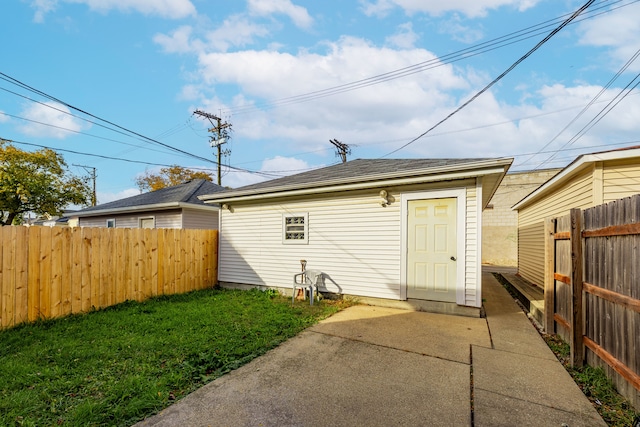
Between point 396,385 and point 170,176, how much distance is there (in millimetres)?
28061

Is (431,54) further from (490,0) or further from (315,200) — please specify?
(315,200)

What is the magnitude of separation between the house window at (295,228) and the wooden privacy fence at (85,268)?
8.29ft

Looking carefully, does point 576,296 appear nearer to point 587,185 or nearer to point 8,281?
point 587,185

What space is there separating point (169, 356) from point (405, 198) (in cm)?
452

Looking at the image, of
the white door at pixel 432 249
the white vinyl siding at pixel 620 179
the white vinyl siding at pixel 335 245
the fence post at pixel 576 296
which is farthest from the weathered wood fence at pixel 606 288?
the white vinyl siding at pixel 620 179

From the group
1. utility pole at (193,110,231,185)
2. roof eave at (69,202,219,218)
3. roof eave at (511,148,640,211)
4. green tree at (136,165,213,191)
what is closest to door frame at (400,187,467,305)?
roof eave at (511,148,640,211)

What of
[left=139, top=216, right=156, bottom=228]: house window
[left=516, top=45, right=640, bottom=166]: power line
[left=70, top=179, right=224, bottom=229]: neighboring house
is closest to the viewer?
[left=516, top=45, right=640, bottom=166]: power line

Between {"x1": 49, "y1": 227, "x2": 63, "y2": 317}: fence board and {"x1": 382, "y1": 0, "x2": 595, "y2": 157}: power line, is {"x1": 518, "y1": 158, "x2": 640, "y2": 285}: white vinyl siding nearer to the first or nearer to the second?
{"x1": 382, "y1": 0, "x2": 595, "y2": 157}: power line

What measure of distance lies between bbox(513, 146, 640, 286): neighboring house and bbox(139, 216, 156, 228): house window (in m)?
12.7

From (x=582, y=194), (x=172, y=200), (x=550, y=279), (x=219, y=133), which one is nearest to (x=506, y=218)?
(x=582, y=194)

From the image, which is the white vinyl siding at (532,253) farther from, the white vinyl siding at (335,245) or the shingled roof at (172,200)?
the shingled roof at (172,200)

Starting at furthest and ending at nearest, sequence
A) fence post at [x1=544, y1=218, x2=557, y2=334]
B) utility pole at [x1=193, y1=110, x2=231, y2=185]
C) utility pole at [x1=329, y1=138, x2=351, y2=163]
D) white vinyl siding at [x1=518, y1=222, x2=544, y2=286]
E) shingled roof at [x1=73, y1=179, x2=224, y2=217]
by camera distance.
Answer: utility pole at [x1=329, y1=138, x2=351, y2=163], utility pole at [x1=193, y1=110, x2=231, y2=185], shingled roof at [x1=73, y1=179, x2=224, y2=217], white vinyl siding at [x1=518, y1=222, x2=544, y2=286], fence post at [x1=544, y1=218, x2=557, y2=334]

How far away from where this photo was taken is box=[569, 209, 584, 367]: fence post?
10.1 feet

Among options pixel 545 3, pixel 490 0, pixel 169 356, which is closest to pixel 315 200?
pixel 169 356
